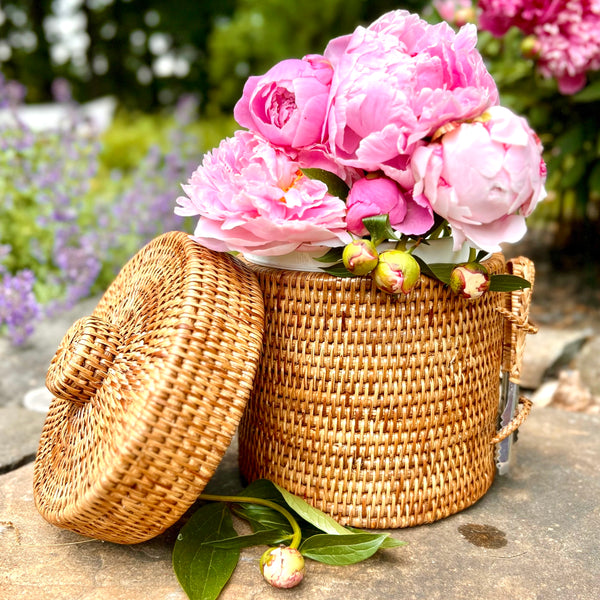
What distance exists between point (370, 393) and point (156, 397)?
1.18ft

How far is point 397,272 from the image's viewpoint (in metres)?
1.02

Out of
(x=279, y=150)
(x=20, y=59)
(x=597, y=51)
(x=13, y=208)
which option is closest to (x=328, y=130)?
(x=279, y=150)

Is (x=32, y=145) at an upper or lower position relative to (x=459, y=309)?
lower

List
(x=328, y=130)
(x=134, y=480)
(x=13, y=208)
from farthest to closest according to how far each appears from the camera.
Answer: (x=13, y=208)
(x=328, y=130)
(x=134, y=480)

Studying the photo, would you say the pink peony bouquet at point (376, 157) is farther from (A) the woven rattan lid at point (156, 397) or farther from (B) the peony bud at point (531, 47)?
(B) the peony bud at point (531, 47)

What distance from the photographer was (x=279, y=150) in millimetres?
1128

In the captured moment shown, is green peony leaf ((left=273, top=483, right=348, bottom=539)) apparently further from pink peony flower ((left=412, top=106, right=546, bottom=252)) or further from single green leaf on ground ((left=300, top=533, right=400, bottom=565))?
pink peony flower ((left=412, top=106, right=546, bottom=252))

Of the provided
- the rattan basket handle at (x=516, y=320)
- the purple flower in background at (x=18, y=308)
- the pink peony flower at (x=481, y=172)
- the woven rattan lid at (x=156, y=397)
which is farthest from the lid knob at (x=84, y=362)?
the purple flower in background at (x=18, y=308)

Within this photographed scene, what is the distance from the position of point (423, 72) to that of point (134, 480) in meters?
0.74

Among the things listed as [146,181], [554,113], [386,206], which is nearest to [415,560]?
[386,206]

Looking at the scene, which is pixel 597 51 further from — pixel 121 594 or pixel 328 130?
pixel 121 594

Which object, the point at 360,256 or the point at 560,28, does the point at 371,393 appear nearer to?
the point at 360,256

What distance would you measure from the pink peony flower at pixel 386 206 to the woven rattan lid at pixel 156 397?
21cm

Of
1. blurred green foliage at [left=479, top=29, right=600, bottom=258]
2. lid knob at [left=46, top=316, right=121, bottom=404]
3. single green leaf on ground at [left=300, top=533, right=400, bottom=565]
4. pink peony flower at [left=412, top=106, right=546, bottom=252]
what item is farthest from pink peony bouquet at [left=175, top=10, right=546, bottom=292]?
blurred green foliage at [left=479, top=29, right=600, bottom=258]
